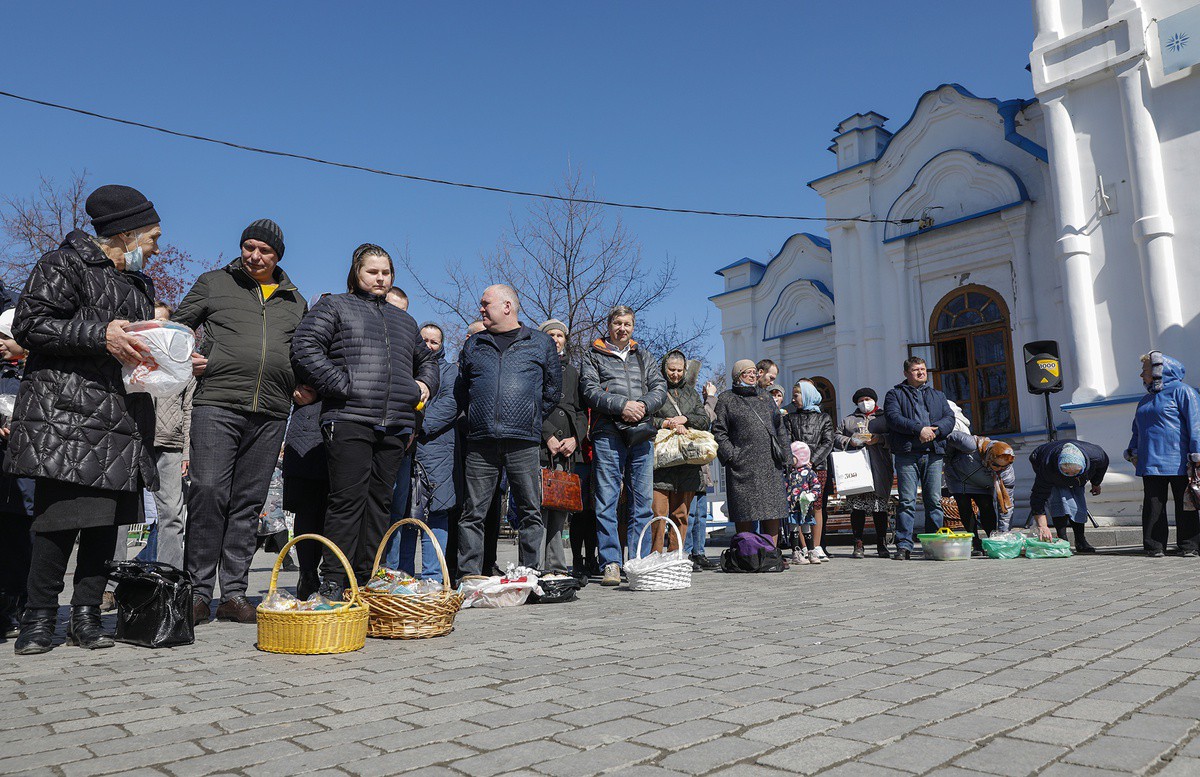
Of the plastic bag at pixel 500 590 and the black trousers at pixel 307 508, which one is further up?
the black trousers at pixel 307 508

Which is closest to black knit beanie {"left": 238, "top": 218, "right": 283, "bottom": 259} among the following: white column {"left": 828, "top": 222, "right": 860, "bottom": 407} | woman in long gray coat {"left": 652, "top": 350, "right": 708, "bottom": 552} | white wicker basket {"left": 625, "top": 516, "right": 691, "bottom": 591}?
white wicker basket {"left": 625, "top": 516, "right": 691, "bottom": 591}

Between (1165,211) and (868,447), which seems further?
(1165,211)

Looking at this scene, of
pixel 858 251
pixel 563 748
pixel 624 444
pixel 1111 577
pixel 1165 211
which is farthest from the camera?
pixel 858 251

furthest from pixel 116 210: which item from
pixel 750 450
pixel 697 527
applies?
pixel 697 527

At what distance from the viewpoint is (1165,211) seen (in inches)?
491

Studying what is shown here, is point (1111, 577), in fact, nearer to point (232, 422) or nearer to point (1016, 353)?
point (232, 422)

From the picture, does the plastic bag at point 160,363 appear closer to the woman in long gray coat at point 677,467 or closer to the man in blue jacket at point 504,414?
the man in blue jacket at point 504,414

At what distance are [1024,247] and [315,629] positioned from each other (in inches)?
594

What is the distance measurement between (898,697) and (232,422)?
11.5ft

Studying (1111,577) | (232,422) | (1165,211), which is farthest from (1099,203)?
(232,422)

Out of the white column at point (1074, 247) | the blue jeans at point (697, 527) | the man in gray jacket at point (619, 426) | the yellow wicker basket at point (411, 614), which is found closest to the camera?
the yellow wicker basket at point (411, 614)

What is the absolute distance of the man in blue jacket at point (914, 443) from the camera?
870 cm

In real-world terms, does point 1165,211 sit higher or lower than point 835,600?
higher

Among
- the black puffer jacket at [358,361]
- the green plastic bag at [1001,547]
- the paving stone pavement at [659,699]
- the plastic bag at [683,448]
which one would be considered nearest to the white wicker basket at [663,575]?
the paving stone pavement at [659,699]
